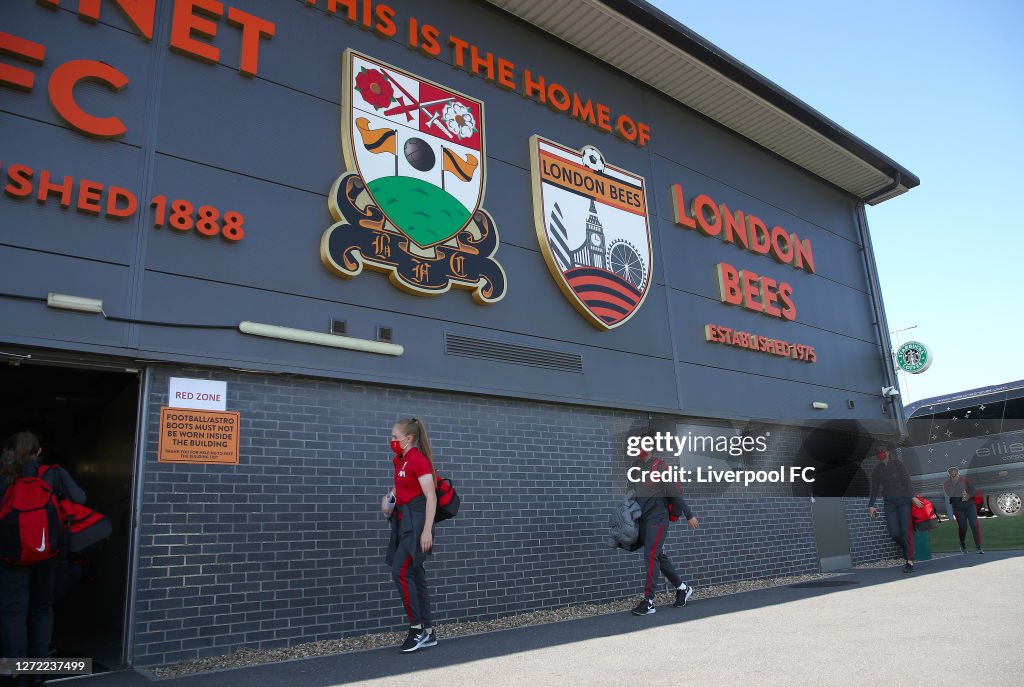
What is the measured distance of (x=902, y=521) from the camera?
10.5 metres

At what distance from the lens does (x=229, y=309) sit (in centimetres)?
659

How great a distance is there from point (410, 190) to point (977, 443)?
1787cm

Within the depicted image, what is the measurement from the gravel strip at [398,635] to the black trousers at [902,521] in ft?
5.72

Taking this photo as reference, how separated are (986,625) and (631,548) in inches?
131

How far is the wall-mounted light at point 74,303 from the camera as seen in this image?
5656 millimetres

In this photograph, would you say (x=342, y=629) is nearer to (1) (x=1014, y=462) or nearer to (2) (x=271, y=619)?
(2) (x=271, y=619)

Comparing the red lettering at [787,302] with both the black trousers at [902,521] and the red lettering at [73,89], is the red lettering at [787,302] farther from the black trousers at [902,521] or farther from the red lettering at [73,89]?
the red lettering at [73,89]

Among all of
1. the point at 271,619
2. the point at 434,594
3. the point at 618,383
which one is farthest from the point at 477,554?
the point at 618,383

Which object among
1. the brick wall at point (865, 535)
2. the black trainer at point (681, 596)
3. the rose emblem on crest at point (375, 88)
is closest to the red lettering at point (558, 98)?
the rose emblem on crest at point (375, 88)

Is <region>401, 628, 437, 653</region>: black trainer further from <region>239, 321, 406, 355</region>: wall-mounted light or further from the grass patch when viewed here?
the grass patch

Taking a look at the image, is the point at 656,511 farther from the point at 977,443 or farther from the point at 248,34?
the point at 977,443

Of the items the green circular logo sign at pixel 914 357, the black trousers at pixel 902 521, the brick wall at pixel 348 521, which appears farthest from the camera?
the green circular logo sign at pixel 914 357

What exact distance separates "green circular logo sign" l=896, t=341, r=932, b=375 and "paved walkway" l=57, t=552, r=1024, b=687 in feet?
31.9

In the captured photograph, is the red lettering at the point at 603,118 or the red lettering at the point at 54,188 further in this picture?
the red lettering at the point at 603,118
